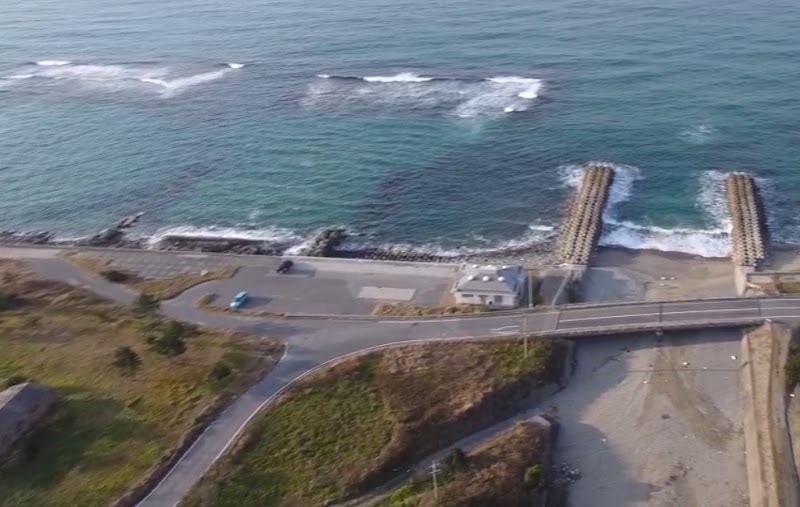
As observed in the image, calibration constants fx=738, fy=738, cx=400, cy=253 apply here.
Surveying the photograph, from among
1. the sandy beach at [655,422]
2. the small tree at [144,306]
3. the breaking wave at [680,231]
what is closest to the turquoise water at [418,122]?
the breaking wave at [680,231]

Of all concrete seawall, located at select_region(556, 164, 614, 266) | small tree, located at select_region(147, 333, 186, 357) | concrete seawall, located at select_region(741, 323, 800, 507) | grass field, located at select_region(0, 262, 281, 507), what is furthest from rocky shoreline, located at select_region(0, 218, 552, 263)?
concrete seawall, located at select_region(741, 323, 800, 507)

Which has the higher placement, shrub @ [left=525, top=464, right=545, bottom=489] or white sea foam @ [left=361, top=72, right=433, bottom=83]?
white sea foam @ [left=361, top=72, right=433, bottom=83]

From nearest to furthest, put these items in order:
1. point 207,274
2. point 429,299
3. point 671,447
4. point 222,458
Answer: point 222,458 < point 671,447 < point 429,299 < point 207,274

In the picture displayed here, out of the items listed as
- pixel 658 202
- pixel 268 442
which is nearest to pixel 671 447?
pixel 268 442

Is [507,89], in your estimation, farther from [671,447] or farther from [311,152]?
[671,447]

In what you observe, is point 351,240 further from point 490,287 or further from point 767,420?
point 767,420

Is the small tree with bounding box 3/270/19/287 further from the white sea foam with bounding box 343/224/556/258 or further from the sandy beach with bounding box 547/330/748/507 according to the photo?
the sandy beach with bounding box 547/330/748/507

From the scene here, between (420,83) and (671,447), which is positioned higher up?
(420,83)

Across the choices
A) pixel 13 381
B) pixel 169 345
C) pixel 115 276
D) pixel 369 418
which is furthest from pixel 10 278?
pixel 369 418
